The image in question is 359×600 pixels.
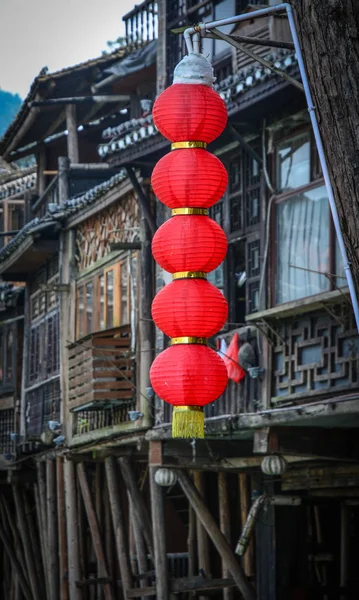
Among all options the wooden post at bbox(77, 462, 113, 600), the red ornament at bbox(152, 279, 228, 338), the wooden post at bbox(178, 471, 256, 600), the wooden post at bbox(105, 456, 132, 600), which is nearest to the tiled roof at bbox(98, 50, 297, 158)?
the red ornament at bbox(152, 279, 228, 338)

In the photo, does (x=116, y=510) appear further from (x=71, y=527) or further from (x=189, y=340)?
(x=189, y=340)

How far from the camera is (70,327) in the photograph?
24078 mm

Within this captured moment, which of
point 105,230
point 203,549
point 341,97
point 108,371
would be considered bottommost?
point 203,549

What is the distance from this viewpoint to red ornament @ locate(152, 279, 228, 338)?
9.46 meters

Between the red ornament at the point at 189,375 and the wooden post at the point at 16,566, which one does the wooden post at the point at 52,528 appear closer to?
the wooden post at the point at 16,566

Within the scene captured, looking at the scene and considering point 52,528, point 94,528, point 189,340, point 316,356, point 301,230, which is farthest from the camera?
point 52,528

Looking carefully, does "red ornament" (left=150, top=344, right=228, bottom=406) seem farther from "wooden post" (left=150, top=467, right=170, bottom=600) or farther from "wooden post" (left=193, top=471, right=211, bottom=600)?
"wooden post" (left=193, top=471, right=211, bottom=600)

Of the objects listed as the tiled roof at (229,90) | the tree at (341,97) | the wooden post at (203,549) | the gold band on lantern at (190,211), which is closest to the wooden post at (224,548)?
the wooden post at (203,549)

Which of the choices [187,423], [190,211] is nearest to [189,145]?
[190,211]

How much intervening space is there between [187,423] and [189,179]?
65.1 inches

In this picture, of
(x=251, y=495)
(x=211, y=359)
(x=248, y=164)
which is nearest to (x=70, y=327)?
(x=251, y=495)

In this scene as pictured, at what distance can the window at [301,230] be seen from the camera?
48.4 ft

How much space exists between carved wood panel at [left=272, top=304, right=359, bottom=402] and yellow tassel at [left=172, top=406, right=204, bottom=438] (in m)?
4.72

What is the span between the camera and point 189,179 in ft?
31.0
